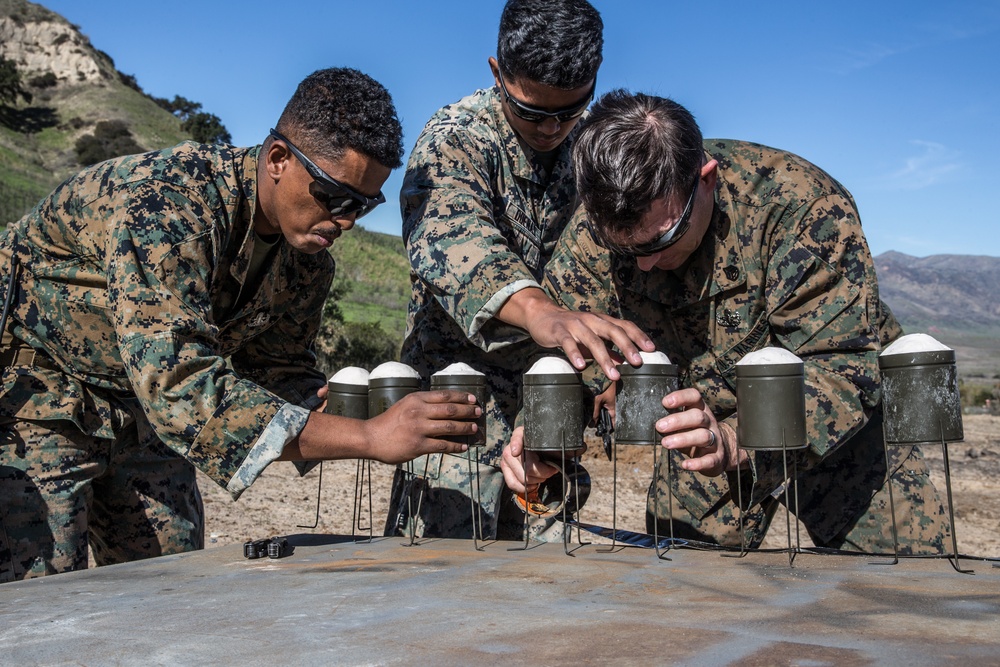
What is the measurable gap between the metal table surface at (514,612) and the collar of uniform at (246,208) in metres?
1.21

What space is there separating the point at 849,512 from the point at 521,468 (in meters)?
1.39

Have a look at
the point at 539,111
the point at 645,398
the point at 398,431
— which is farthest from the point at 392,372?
the point at 539,111

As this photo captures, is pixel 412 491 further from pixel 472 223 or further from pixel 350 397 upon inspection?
pixel 472 223

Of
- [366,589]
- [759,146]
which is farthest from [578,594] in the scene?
[759,146]

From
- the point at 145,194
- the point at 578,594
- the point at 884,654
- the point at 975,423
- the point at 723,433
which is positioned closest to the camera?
the point at 884,654

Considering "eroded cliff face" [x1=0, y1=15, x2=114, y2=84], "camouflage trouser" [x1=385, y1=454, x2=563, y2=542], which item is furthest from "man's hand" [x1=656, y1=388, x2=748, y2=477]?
"eroded cliff face" [x1=0, y1=15, x2=114, y2=84]

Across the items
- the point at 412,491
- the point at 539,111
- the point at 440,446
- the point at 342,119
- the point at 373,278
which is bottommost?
the point at 412,491

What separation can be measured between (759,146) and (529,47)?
1030 mm

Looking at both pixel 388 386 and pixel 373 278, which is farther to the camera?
pixel 373 278

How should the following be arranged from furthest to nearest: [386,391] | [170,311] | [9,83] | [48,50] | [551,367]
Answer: [48,50] < [9,83] < [386,391] < [170,311] < [551,367]

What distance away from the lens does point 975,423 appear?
18109mm

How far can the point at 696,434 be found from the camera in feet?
9.98

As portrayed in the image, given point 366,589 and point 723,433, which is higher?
point 723,433

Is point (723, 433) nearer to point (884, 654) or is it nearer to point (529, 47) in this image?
point (884, 654)
